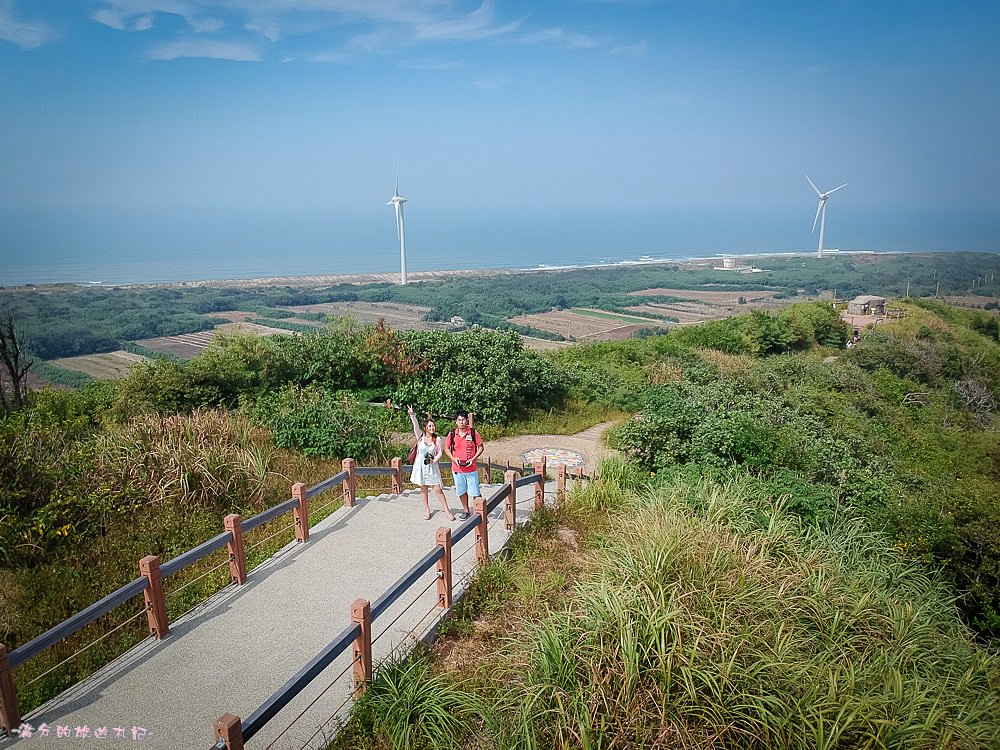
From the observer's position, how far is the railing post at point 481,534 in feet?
23.0

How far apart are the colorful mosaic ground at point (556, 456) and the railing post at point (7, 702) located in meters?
9.80

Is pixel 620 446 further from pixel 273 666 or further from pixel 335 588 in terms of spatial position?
pixel 273 666

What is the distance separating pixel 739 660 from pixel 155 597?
190 inches

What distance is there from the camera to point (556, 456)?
45.5 ft

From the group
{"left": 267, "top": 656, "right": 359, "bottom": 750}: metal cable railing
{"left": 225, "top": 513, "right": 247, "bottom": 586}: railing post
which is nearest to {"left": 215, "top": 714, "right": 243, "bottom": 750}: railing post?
{"left": 267, "top": 656, "right": 359, "bottom": 750}: metal cable railing

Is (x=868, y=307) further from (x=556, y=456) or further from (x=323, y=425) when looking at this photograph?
(x=323, y=425)

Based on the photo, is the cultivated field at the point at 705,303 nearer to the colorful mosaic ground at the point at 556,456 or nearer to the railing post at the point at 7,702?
the colorful mosaic ground at the point at 556,456

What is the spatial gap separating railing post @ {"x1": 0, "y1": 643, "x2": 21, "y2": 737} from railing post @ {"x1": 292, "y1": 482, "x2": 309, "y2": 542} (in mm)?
3235

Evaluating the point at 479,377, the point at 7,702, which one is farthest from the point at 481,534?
the point at 479,377

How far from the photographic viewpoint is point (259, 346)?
A: 15.4m

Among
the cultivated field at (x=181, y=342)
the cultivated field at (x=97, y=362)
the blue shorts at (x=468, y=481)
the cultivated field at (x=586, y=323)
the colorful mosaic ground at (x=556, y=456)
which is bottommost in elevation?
the cultivated field at (x=586, y=323)

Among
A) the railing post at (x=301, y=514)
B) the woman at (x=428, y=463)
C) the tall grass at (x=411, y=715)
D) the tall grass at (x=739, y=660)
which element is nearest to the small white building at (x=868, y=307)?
the tall grass at (x=739, y=660)

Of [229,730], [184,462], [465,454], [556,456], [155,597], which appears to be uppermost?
[465,454]

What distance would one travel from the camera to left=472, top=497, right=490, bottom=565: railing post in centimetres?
700
